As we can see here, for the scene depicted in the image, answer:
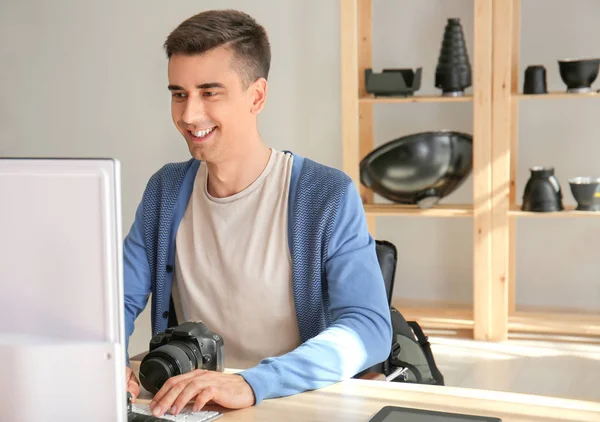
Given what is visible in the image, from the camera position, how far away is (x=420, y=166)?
12.5 ft

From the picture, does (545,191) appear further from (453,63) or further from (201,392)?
(201,392)

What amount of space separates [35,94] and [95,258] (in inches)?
162

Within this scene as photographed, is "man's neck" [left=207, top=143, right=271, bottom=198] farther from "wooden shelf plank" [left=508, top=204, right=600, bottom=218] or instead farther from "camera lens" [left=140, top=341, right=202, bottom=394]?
"wooden shelf plank" [left=508, top=204, right=600, bottom=218]

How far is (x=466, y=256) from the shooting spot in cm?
440

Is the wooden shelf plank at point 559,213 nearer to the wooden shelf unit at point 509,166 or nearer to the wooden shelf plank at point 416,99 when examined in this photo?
the wooden shelf unit at point 509,166

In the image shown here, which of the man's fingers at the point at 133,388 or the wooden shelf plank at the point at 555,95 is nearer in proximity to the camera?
the man's fingers at the point at 133,388

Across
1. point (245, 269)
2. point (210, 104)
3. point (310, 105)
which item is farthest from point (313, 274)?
point (310, 105)

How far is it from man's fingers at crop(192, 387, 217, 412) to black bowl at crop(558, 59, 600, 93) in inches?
108

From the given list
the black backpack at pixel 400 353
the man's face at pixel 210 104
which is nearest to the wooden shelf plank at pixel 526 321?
the black backpack at pixel 400 353

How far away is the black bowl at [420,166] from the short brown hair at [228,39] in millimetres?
1803

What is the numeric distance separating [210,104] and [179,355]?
595 mm

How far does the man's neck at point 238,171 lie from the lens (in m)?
1.99

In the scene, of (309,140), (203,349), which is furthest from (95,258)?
(309,140)

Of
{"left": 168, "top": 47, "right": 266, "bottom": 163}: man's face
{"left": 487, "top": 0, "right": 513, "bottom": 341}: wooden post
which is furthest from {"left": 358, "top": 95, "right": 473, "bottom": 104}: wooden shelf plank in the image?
{"left": 168, "top": 47, "right": 266, "bottom": 163}: man's face
